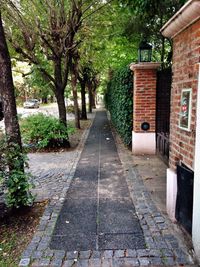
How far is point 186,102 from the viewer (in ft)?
9.51

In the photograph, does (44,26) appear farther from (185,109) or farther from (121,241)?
(121,241)

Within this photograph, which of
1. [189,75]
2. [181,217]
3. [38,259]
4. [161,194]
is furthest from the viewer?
[161,194]

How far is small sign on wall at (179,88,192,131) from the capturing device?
9.21 feet

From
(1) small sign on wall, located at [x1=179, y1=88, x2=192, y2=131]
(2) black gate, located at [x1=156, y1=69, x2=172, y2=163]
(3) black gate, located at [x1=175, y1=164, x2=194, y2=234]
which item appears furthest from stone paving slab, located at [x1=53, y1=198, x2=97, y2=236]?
(2) black gate, located at [x1=156, y1=69, x2=172, y2=163]

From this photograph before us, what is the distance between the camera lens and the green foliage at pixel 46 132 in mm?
8047

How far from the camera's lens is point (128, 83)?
7664 mm

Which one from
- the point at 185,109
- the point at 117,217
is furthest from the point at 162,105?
the point at 117,217

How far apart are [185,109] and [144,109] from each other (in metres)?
4.20

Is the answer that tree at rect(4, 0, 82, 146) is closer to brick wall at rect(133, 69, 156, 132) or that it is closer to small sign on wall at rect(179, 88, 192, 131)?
brick wall at rect(133, 69, 156, 132)

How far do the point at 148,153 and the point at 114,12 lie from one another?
508cm

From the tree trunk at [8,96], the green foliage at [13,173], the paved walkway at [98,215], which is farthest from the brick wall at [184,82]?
the tree trunk at [8,96]

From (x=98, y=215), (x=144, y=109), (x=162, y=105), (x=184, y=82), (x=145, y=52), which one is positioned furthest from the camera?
(x=144, y=109)

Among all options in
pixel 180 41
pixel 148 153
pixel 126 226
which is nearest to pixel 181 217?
pixel 126 226

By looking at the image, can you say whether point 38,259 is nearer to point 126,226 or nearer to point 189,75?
point 126,226
